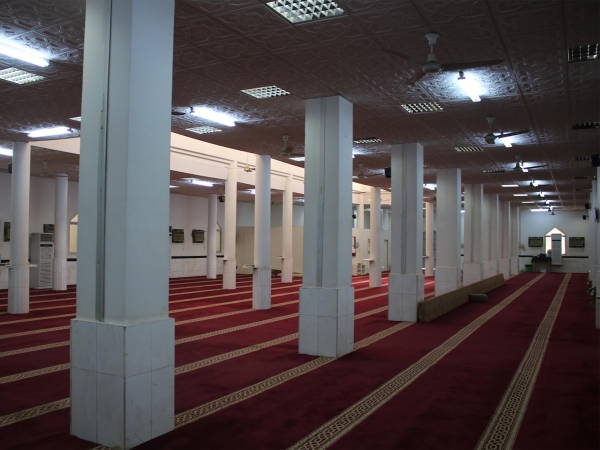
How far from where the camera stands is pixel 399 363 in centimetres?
681

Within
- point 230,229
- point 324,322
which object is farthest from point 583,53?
point 230,229

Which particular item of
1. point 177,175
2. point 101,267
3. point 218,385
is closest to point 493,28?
point 101,267

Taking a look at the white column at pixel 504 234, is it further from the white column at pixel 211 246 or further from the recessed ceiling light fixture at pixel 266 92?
the recessed ceiling light fixture at pixel 266 92

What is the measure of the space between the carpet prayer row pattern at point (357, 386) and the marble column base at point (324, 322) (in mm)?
216

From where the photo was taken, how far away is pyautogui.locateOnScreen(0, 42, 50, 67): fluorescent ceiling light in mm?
5859

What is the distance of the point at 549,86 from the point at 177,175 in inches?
462

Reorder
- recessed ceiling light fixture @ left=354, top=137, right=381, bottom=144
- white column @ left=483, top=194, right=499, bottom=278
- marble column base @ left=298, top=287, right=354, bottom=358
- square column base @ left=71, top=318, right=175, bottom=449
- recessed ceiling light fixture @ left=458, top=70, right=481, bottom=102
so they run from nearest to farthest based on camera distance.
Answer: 1. square column base @ left=71, top=318, right=175, bottom=449
2. recessed ceiling light fixture @ left=458, top=70, right=481, bottom=102
3. marble column base @ left=298, top=287, right=354, bottom=358
4. recessed ceiling light fixture @ left=354, top=137, right=381, bottom=144
5. white column @ left=483, top=194, right=499, bottom=278

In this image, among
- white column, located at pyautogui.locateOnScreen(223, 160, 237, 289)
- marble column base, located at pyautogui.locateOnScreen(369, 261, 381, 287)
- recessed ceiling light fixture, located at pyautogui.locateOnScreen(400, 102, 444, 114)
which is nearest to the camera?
recessed ceiling light fixture, located at pyautogui.locateOnScreen(400, 102, 444, 114)

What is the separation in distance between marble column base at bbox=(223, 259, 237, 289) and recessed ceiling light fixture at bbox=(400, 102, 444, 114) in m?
9.07

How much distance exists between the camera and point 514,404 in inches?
203

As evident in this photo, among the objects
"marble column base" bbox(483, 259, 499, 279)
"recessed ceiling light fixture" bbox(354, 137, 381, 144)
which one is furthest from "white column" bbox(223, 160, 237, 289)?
"marble column base" bbox(483, 259, 499, 279)

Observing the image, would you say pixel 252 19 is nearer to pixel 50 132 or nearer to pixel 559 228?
pixel 50 132

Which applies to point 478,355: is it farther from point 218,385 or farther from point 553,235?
point 553,235

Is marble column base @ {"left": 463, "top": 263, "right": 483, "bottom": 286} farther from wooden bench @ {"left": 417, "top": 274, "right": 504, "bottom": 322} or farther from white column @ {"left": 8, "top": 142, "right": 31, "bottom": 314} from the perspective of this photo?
→ white column @ {"left": 8, "top": 142, "right": 31, "bottom": 314}
